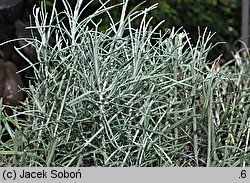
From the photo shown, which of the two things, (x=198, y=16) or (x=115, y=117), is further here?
(x=198, y=16)

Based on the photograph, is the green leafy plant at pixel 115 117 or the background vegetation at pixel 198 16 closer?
the green leafy plant at pixel 115 117

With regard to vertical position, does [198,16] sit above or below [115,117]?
below

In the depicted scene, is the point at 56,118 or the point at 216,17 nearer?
the point at 56,118

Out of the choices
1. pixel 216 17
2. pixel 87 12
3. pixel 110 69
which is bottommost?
pixel 216 17

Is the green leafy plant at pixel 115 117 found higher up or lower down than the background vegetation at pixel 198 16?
higher up

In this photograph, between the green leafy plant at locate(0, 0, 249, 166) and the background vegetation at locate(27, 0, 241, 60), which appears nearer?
the green leafy plant at locate(0, 0, 249, 166)

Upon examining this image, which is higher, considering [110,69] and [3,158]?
[110,69]

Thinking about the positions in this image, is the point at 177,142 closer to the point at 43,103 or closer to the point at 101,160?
the point at 101,160

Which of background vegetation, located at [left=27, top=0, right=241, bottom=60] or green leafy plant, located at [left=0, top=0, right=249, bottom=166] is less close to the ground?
green leafy plant, located at [left=0, top=0, right=249, bottom=166]
